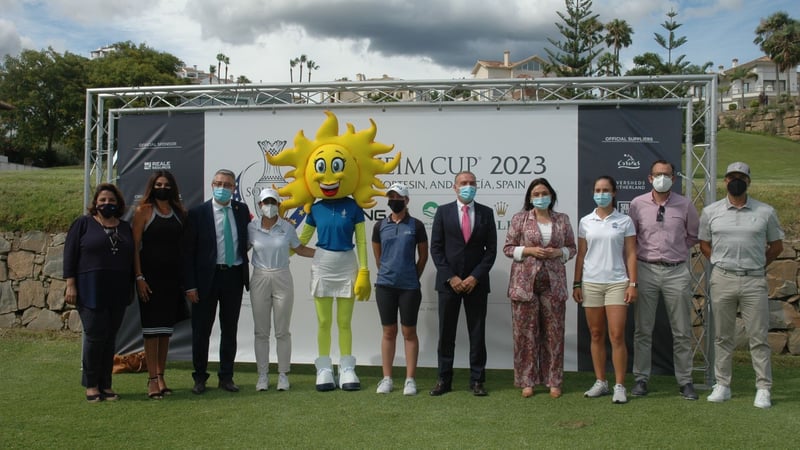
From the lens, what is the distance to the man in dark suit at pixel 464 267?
463 centimetres

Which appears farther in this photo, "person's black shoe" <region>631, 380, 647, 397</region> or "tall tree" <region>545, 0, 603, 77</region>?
"tall tree" <region>545, 0, 603, 77</region>

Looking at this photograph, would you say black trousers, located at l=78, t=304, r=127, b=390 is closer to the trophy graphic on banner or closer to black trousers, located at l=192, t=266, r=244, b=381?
black trousers, located at l=192, t=266, r=244, b=381

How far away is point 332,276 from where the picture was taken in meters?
4.87

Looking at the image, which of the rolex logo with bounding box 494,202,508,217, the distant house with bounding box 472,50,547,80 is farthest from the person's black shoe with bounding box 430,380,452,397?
the distant house with bounding box 472,50,547,80

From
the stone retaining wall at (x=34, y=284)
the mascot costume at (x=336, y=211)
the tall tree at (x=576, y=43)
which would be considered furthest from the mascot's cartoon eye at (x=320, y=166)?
the tall tree at (x=576, y=43)

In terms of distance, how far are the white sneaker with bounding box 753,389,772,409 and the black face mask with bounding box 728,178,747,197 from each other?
141cm

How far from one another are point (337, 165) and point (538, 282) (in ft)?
5.91

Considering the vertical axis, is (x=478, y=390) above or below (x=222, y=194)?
below

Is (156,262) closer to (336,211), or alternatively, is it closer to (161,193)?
(161,193)

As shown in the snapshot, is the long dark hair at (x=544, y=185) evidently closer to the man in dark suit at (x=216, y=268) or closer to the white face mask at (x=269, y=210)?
the white face mask at (x=269, y=210)

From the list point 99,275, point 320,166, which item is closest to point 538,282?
point 320,166

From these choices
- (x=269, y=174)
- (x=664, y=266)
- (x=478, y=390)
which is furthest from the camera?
(x=269, y=174)

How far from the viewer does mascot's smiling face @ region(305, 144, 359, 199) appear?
16.2 feet

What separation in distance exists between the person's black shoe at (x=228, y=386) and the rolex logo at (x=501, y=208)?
8.65ft
